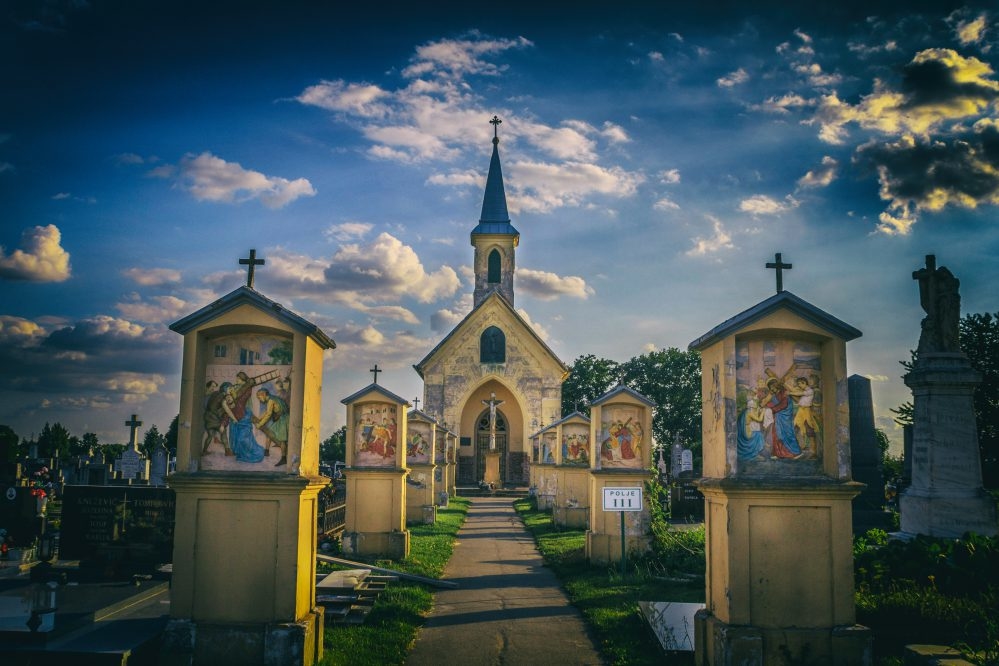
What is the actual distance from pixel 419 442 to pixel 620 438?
31.2 feet

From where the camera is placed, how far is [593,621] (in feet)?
31.1

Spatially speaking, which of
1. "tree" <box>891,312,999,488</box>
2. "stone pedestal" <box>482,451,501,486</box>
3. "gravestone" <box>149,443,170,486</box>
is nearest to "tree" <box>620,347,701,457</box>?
"stone pedestal" <box>482,451,501,486</box>

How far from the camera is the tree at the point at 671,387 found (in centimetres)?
5569

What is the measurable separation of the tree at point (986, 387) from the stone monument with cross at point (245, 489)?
950 inches

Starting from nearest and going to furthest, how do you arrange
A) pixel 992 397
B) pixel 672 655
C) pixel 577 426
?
pixel 672 655
pixel 577 426
pixel 992 397

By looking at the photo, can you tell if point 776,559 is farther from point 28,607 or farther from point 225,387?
point 28,607

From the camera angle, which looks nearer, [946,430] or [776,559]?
[776,559]

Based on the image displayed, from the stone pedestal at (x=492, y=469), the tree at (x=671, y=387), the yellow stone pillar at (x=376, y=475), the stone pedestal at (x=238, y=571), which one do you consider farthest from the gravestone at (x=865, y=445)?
the tree at (x=671, y=387)

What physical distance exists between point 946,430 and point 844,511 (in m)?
7.54

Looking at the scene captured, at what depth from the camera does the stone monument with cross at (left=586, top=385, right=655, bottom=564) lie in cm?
1402

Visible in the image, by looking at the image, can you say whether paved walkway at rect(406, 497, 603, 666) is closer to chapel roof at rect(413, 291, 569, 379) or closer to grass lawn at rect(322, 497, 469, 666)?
grass lawn at rect(322, 497, 469, 666)

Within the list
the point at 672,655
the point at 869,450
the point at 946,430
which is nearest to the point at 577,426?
the point at 869,450

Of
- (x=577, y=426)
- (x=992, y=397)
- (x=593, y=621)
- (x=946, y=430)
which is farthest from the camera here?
(x=992, y=397)

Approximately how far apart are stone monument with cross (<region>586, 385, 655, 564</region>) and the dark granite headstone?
7.83m
